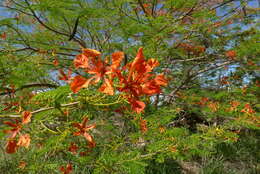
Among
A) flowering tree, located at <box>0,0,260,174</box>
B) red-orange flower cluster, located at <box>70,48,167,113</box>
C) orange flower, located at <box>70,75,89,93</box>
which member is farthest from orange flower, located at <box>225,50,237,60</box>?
orange flower, located at <box>70,75,89,93</box>

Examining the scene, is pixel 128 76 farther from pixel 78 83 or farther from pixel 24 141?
pixel 24 141

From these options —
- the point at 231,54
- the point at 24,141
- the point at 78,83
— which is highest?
the point at 231,54

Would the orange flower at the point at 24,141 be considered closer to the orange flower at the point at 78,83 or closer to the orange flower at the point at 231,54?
the orange flower at the point at 78,83

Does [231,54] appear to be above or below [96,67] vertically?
above

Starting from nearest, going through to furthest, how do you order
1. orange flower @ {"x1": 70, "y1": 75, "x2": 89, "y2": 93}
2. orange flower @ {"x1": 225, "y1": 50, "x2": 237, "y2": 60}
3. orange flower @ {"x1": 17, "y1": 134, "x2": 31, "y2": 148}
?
orange flower @ {"x1": 70, "y1": 75, "x2": 89, "y2": 93}
orange flower @ {"x1": 17, "y1": 134, "x2": 31, "y2": 148}
orange flower @ {"x1": 225, "y1": 50, "x2": 237, "y2": 60}

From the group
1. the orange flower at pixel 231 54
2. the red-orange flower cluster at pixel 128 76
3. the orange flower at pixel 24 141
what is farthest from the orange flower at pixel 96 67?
the orange flower at pixel 231 54

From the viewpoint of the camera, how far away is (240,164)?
4586 millimetres

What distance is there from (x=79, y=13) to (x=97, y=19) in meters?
0.65

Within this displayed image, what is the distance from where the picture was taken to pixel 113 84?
2.18ft

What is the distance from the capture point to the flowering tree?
71cm

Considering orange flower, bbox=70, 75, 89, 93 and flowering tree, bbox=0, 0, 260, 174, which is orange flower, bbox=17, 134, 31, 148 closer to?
flowering tree, bbox=0, 0, 260, 174

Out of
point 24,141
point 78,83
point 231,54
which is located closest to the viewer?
point 78,83

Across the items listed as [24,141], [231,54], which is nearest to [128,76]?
[24,141]

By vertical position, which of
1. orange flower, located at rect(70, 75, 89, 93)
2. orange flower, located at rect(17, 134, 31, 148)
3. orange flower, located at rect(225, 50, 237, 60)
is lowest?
orange flower, located at rect(17, 134, 31, 148)
